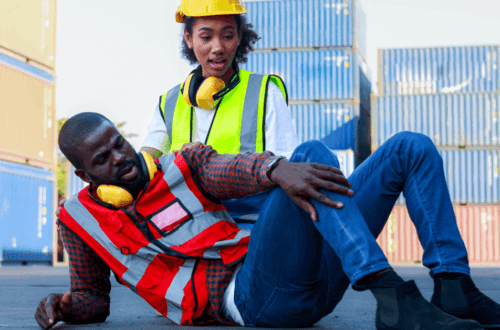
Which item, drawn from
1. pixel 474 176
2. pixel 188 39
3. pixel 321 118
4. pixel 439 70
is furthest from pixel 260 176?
pixel 439 70

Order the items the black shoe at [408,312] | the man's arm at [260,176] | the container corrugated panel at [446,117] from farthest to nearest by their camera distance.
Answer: the container corrugated panel at [446,117]
the man's arm at [260,176]
the black shoe at [408,312]

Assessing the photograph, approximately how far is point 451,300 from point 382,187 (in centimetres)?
48

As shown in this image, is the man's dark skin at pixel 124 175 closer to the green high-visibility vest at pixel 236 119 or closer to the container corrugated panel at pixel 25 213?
the green high-visibility vest at pixel 236 119

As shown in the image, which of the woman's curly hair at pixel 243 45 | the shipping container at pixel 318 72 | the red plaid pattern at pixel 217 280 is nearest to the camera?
the red plaid pattern at pixel 217 280

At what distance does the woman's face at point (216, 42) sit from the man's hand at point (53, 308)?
133 cm

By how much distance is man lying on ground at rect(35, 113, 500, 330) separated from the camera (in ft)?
7.06

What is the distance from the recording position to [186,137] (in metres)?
3.29

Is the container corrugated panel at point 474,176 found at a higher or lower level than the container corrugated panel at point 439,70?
lower

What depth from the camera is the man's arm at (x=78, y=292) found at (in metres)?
2.86

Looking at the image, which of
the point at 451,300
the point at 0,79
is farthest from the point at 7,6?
the point at 451,300

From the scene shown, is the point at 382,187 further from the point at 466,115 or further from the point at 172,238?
the point at 466,115

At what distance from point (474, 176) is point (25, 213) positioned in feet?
46.6

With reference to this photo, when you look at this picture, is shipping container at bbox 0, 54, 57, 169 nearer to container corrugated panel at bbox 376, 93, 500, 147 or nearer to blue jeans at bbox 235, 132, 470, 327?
container corrugated panel at bbox 376, 93, 500, 147

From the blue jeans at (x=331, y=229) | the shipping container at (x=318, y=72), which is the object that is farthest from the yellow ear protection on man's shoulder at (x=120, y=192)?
A: the shipping container at (x=318, y=72)
